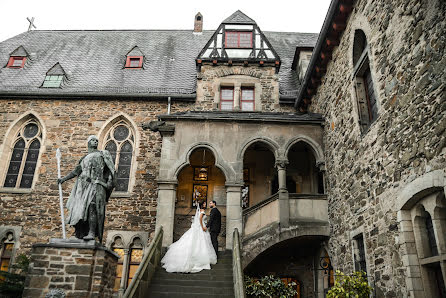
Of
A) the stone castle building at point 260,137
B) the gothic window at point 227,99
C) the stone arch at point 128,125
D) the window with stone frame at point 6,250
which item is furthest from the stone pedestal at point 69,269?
the gothic window at point 227,99

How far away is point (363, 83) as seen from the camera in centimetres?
793

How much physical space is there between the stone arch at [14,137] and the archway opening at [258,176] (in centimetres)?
738

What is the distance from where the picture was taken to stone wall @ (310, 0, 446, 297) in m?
5.04

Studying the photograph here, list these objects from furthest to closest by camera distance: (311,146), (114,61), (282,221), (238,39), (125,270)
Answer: (114,61) → (238,39) → (125,270) → (311,146) → (282,221)

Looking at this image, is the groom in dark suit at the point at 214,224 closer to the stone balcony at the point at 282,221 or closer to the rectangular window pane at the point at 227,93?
the stone balcony at the point at 282,221

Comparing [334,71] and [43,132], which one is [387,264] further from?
[43,132]

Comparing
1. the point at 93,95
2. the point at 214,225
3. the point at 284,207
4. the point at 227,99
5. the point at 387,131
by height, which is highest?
the point at 227,99

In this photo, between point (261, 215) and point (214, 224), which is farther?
point (261, 215)

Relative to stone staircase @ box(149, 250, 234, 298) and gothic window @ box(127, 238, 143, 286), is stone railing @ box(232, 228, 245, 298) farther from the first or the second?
gothic window @ box(127, 238, 143, 286)

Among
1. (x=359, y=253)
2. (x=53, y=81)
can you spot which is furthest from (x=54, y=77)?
(x=359, y=253)

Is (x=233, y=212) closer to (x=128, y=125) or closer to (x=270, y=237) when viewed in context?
(x=270, y=237)

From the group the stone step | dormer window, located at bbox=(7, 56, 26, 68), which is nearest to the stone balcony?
the stone step

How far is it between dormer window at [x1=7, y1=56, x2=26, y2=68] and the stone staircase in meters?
12.3

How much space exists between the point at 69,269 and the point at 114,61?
466 inches
